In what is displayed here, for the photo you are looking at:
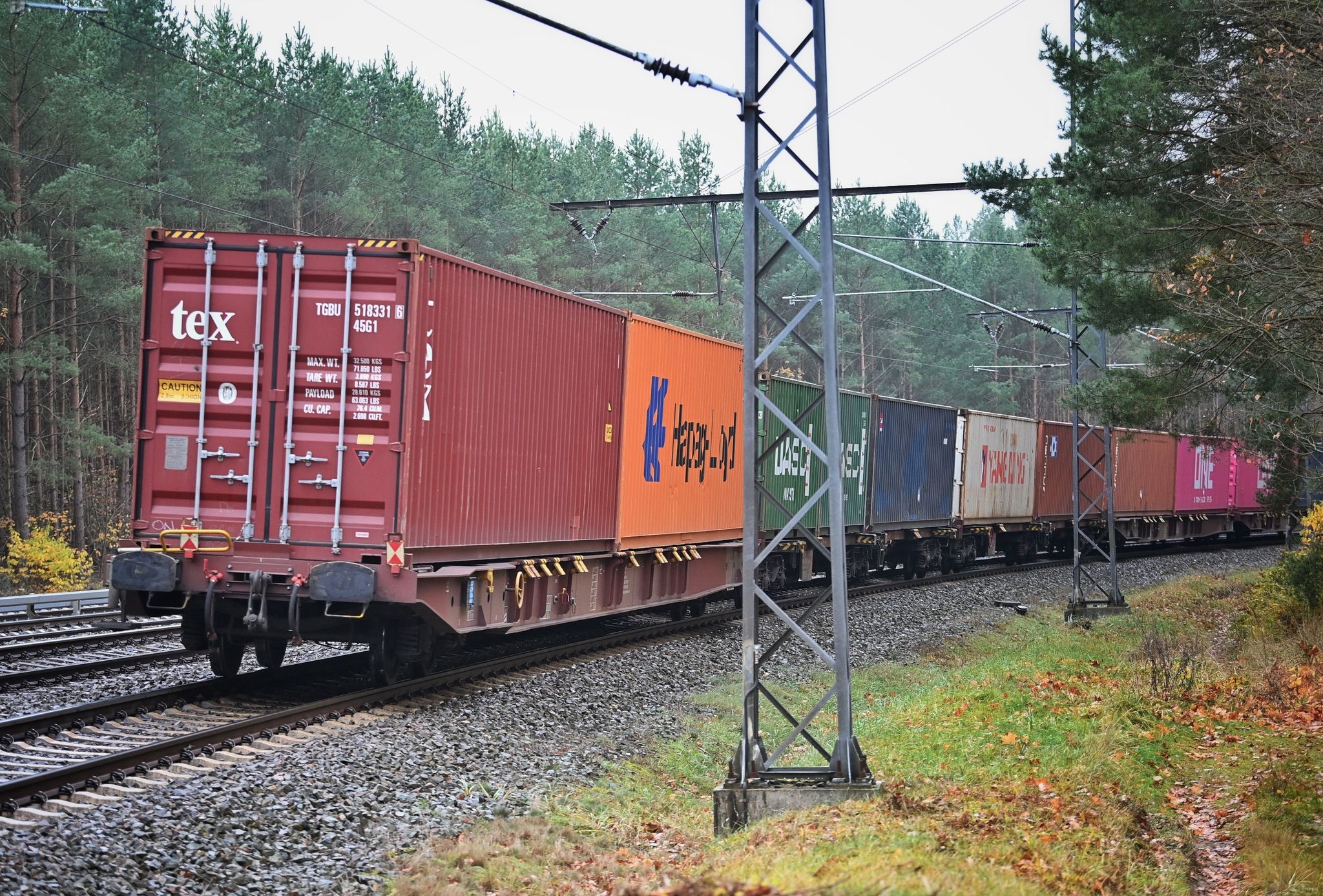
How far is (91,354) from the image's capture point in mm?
29375

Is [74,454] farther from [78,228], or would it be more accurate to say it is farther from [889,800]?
[889,800]

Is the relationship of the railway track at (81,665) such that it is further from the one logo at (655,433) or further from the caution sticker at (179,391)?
the one logo at (655,433)

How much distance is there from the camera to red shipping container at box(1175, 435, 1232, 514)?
3734cm

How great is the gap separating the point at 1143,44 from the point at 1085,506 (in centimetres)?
1961

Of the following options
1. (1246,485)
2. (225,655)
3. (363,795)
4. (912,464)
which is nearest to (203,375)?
(225,655)

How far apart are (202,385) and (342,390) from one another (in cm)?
119

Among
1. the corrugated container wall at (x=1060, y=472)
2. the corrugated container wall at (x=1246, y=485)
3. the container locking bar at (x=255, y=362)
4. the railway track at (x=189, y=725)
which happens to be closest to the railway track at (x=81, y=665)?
Answer: the railway track at (x=189, y=725)

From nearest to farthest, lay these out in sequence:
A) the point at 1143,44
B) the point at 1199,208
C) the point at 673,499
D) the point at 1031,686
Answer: the point at 1031,686
the point at 1199,208
the point at 1143,44
the point at 673,499

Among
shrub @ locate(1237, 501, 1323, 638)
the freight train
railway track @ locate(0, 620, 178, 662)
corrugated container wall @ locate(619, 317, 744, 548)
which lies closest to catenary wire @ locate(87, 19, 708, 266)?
corrugated container wall @ locate(619, 317, 744, 548)

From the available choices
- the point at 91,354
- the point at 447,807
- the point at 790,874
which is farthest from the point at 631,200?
the point at 91,354

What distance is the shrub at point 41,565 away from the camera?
22.6 metres

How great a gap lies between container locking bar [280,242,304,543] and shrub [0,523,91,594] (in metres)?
14.7

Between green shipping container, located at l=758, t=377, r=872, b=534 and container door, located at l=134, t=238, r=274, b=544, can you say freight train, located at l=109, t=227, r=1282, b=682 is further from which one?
green shipping container, located at l=758, t=377, r=872, b=534

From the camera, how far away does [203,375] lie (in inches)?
397
